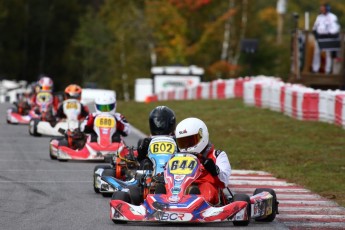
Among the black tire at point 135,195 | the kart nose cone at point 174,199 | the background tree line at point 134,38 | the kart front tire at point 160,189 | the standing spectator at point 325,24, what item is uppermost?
the standing spectator at point 325,24

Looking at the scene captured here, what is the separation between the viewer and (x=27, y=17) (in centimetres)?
8775

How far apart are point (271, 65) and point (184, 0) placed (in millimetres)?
5512

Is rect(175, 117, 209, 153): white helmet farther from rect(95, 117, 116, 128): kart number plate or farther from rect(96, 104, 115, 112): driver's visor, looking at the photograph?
rect(96, 104, 115, 112): driver's visor

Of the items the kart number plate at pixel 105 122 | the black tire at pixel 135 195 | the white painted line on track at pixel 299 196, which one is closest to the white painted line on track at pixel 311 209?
the white painted line on track at pixel 299 196

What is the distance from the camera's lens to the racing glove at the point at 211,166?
12484mm

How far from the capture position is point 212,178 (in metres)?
12.5

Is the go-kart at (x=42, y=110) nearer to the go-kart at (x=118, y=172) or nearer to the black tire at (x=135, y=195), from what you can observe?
the go-kart at (x=118, y=172)

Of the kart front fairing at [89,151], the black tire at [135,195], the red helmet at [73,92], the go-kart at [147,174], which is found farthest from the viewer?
the red helmet at [73,92]

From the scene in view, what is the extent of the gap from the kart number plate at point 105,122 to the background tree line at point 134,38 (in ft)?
125

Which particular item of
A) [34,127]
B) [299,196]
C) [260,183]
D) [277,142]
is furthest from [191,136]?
[34,127]

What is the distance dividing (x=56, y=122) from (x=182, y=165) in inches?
557

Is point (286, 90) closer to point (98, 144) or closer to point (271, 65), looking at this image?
point (98, 144)

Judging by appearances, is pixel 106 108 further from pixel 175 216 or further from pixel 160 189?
pixel 175 216

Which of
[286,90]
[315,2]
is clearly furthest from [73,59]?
[286,90]
